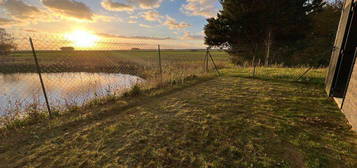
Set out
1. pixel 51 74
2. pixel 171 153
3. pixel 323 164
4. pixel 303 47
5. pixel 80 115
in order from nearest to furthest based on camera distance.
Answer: pixel 323 164, pixel 171 153, pixel 80 115, pixel 51 74, pixel 303 47

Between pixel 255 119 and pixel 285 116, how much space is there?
29.2 inches

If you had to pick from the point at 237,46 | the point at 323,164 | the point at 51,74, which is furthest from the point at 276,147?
the point at 237,46

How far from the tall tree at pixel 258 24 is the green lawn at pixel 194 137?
25.4 ft

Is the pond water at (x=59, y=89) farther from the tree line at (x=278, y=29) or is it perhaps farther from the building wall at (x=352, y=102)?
the tree line at (x=278, y=29)

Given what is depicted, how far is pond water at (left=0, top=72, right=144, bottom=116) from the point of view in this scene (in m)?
4.30

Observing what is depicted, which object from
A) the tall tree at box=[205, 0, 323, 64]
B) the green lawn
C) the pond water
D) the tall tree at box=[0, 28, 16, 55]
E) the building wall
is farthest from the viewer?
the tall tree at box=[205, 0, 323, 64]

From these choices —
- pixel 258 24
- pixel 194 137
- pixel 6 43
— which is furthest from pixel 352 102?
pixel 258 24

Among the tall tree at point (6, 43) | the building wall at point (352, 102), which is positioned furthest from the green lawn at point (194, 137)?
the tall tree at point (6, 43)

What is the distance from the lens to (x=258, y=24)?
1166 centimetres

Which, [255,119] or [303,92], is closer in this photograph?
[255,119]

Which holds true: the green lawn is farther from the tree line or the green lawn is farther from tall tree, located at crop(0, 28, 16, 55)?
the tree line

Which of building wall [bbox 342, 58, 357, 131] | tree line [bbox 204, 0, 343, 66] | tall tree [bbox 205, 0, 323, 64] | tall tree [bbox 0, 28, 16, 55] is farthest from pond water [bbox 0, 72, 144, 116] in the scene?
tree line [bbox 204, 0, 343, 66]

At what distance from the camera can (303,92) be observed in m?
4.86

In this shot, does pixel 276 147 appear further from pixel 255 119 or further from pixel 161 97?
pixel 161 97
